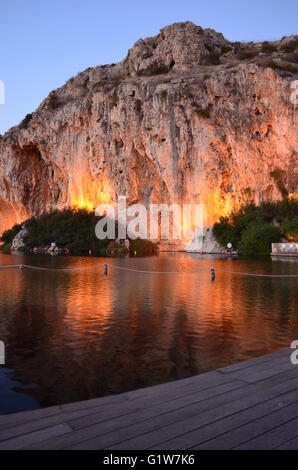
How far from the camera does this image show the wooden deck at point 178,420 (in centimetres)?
249

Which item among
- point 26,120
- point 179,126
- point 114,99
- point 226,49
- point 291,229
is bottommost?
point 291,229

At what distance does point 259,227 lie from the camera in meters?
35.5

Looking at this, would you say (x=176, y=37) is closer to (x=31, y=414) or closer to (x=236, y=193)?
(x=236, y=193)

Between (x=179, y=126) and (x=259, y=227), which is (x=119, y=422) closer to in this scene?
(x=259, y=227)

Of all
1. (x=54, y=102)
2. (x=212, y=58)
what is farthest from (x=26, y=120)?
(x=212, y=58)

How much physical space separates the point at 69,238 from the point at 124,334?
44.6 metres

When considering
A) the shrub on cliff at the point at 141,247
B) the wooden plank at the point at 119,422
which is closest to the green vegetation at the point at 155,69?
the shrub on cliff at the point at 141,247

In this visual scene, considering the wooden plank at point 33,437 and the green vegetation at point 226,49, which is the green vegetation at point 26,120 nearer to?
the green vegetation at point 226,49

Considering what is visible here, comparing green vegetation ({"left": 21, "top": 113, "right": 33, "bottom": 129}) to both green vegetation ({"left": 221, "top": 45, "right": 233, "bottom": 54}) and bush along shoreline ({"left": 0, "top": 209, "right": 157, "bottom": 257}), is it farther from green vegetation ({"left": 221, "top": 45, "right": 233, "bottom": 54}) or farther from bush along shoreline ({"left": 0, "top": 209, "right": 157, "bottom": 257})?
green vegetation ({"left": 221, "top": 45, "right": 233, "bottom": 54})

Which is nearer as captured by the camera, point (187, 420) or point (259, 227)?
point (187, 420)

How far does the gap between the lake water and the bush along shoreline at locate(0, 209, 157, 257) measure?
31.2 metres

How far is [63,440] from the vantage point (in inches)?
101

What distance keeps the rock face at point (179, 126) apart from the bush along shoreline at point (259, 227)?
1.96 metres

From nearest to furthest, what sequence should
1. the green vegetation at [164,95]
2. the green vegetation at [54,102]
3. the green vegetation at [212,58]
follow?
the green vegetation at [164,95], the green vegetation at [212,58], the green vegetation at [54,102]
